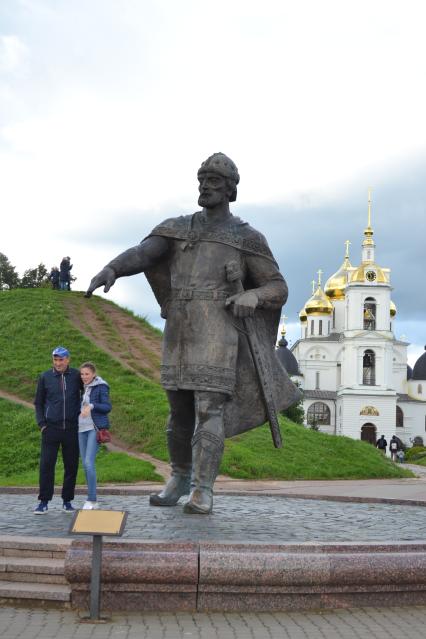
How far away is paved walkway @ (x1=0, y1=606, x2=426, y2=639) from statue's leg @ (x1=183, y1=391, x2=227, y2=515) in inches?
61.8

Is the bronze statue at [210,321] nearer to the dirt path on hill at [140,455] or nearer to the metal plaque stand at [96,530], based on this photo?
the metal plaque stand at [96,530]

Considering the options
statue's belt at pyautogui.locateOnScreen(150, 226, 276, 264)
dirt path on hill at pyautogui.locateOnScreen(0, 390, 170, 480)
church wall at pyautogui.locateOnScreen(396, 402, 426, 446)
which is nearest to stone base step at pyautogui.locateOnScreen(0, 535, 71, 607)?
statue's belt at pyautogui.locateOnScreen(150, 226, 276, 264)

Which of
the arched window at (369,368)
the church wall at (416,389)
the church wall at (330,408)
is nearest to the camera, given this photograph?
the arched window at (369,368)

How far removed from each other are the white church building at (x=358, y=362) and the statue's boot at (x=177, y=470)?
223ft

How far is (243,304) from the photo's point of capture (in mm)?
6688

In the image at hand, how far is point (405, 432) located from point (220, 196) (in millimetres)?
79371

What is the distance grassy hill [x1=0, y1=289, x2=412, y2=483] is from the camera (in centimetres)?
1825

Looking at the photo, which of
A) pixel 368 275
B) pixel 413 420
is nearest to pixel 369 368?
pixel 368 275

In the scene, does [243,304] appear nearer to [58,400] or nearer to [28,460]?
[58,400]

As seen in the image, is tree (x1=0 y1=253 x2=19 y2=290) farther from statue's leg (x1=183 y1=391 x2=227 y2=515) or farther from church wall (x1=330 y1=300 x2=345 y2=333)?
statue's leg (x1=183 y1=391 x2=227 y2=515)

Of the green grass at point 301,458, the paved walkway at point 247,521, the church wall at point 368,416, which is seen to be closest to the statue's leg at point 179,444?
the paved walkway at point 247,521

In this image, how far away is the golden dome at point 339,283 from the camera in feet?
293

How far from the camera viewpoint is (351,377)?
76.8 meters

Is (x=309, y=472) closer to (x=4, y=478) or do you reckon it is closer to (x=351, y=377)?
(x=4, y=478)
